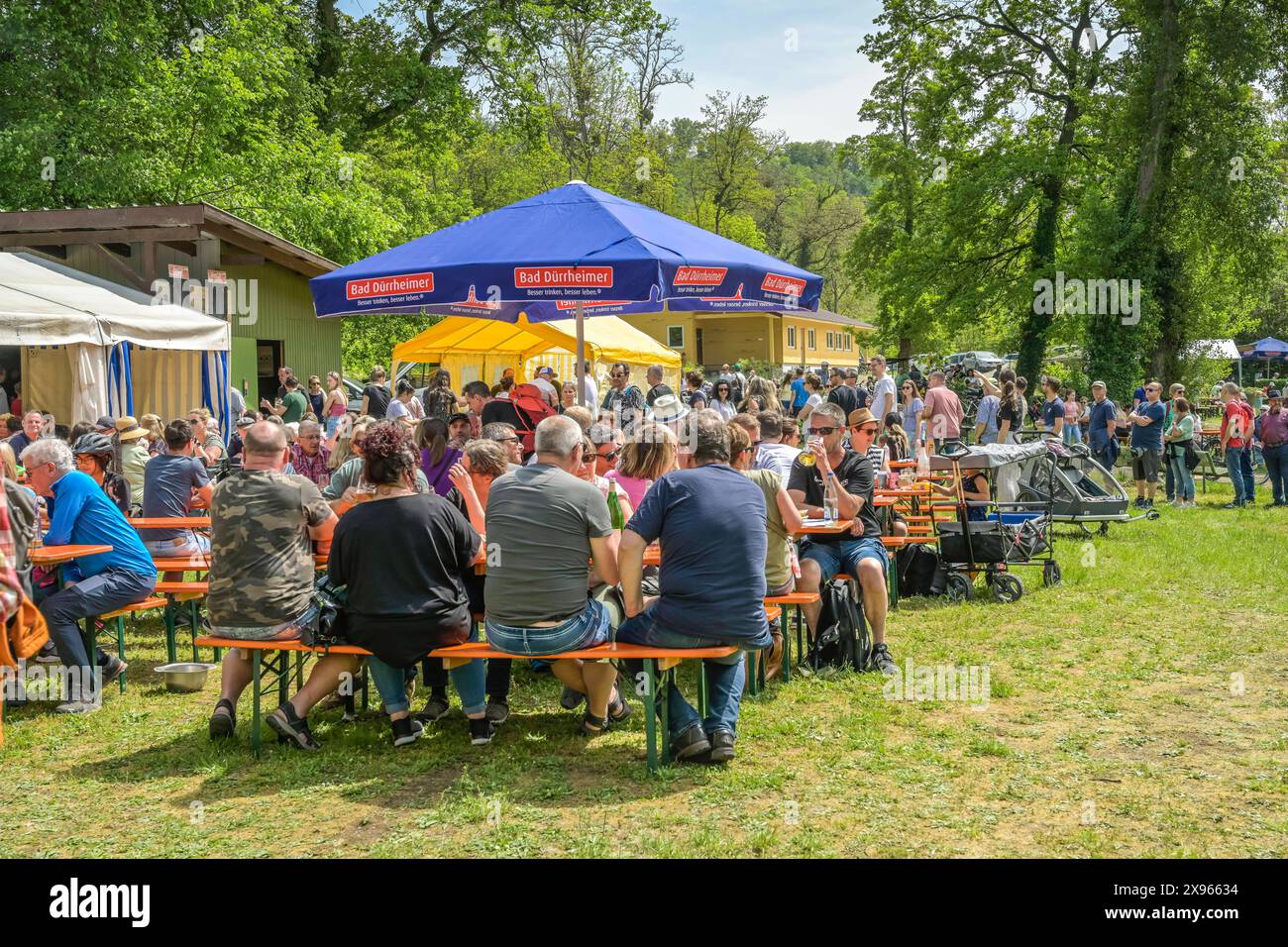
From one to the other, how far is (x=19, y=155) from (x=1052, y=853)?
71.0ft

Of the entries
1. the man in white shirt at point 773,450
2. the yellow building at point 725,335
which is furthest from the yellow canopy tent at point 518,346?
the yellow building at point 725,335

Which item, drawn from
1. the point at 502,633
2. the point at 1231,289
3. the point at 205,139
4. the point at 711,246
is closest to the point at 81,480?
the point at 502,633

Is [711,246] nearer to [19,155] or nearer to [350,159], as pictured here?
[19,155]

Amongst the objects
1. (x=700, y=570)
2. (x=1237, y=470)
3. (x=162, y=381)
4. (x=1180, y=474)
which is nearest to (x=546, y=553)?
(x=700, y=570)

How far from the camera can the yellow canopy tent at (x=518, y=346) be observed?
56.4 ft

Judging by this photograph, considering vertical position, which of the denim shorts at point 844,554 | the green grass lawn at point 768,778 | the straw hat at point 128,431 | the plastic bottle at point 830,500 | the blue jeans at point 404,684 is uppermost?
the straw hat at point 128,431

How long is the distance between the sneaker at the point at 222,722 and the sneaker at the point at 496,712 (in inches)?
50.6

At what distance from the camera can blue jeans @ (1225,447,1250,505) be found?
15797mm

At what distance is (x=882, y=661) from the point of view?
7.02 metres

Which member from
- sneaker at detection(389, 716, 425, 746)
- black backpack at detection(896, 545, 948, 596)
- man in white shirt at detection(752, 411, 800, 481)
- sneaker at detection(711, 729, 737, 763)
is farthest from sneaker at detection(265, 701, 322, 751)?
black backpack at detection(896, 545, 948, 596)

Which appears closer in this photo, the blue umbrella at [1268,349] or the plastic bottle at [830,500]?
the plastic bottle at [830,500]

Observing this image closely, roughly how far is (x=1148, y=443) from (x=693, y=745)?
40.4 ft

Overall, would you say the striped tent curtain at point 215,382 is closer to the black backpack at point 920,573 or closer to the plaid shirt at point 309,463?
the plaid shirt at point 309,463

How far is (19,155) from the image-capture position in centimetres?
2036
